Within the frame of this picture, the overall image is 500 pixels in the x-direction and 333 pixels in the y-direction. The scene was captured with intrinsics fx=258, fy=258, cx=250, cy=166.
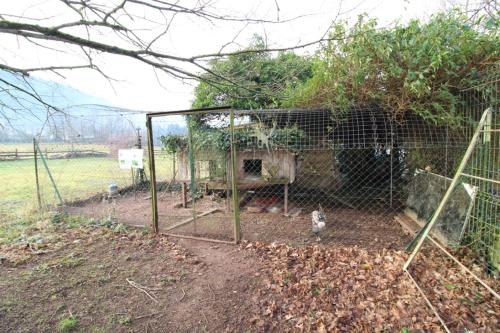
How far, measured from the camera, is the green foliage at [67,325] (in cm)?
248

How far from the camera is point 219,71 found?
2.86 metres

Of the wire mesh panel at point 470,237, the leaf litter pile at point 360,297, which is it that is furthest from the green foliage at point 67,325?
the wire mesh panel at point 470,237

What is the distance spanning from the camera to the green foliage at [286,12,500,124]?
369 cm

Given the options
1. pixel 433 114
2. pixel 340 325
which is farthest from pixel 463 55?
pixel 340 325

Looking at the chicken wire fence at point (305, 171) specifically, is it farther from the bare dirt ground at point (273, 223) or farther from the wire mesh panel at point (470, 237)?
the wire mesh panel at point (470, 237)

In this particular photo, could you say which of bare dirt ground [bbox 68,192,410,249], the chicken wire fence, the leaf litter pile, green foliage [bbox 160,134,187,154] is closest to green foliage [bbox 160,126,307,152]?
the chicken wire fence

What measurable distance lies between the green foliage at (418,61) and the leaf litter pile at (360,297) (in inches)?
97.2

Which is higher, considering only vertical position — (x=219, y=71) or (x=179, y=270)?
(x=219, y=71)

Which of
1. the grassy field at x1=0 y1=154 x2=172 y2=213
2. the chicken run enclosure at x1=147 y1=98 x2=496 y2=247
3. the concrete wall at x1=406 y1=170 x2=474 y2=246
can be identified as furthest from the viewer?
the grassy field at x1=0 y1=154 x2=172 y2=213

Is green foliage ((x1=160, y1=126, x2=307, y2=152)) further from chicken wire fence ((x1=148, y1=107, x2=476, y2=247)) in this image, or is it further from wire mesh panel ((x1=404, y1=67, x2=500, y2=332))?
wire mesh panel ((x1=404, y1=67, x2=500, y2=332))

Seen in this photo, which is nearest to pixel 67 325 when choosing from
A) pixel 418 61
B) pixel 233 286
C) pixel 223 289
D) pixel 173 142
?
pixel 223 289

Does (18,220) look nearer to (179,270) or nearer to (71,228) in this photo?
(71,228)

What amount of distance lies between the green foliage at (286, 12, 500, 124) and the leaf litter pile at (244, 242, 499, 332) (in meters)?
2.47

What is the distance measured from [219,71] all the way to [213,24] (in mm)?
532
